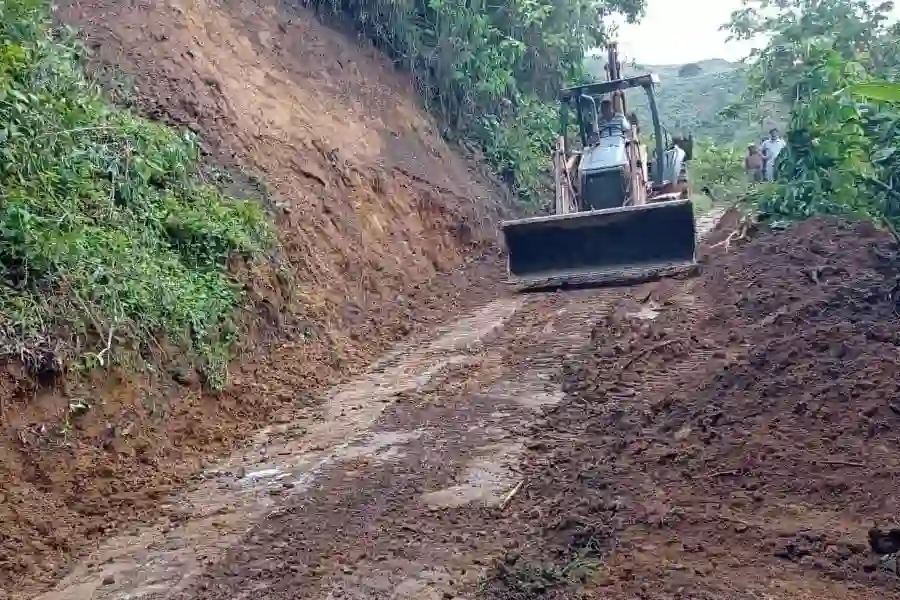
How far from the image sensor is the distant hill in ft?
120

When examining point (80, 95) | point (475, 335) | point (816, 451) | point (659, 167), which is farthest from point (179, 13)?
point (816, 451)

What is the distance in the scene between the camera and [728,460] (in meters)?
4.89

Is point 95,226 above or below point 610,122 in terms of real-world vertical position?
below

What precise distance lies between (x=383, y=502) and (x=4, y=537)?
6.71 ft

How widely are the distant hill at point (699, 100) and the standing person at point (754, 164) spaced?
1135cm

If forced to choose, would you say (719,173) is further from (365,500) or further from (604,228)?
(365,500)

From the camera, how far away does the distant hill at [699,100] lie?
120ft

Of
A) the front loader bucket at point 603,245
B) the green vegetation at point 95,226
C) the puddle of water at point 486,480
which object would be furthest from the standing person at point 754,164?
the puddle of water at point 486,480

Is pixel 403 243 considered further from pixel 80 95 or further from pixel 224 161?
pixel 80 95

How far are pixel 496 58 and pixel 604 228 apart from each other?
752 centimetres

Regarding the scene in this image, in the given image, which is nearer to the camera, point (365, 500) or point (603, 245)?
point (365, 500)

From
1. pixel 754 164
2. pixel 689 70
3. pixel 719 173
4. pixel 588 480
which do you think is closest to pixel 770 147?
pixel 754 164

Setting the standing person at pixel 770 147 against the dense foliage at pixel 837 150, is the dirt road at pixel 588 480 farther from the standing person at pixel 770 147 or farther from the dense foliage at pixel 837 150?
the standing person at pixel 770 147

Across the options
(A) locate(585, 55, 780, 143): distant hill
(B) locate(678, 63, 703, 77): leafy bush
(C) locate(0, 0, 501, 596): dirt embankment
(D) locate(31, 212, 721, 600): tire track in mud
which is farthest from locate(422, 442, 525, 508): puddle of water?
(B) locate(678, 63, 703, 77): leafy bush
